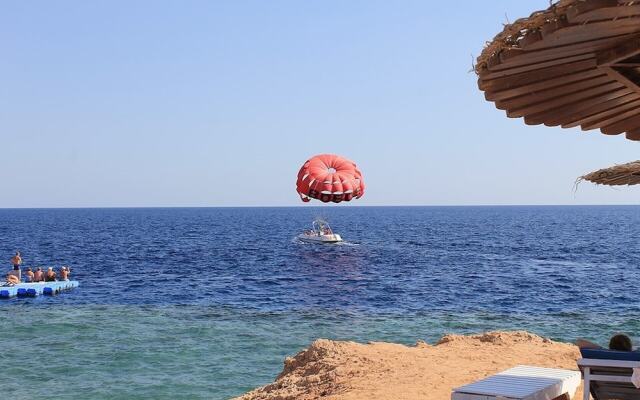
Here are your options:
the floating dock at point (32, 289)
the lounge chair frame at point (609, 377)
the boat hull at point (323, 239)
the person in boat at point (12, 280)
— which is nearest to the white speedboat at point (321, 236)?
the boat hull at point (323, 239)

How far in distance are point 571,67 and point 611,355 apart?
2.59 meters

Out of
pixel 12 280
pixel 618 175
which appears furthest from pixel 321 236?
pixel 618 175

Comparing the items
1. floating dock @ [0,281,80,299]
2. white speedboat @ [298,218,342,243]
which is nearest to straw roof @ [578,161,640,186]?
floating dock @ [0,281,80,299]

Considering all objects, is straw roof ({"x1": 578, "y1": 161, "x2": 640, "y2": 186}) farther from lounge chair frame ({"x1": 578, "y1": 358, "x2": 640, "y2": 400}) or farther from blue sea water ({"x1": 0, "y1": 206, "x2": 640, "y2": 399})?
blue sea water ({"x1": 0, "y1": 206, "x2": 640, "y2": 399})

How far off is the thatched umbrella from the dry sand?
3.54m

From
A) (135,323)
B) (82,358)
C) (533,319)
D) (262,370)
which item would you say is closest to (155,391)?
(262,370)

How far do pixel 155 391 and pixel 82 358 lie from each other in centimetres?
334

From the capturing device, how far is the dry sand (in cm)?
831

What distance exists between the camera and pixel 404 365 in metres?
9.29

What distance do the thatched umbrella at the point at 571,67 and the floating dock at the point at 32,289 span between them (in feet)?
78.7

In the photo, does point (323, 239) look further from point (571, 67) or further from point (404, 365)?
point (571, 67)

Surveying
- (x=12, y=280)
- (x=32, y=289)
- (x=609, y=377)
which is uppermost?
(x=609, y=377)

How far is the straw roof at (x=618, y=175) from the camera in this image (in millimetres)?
5656

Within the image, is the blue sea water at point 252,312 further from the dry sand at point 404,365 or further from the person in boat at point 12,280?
the dry sand at point 404,365
